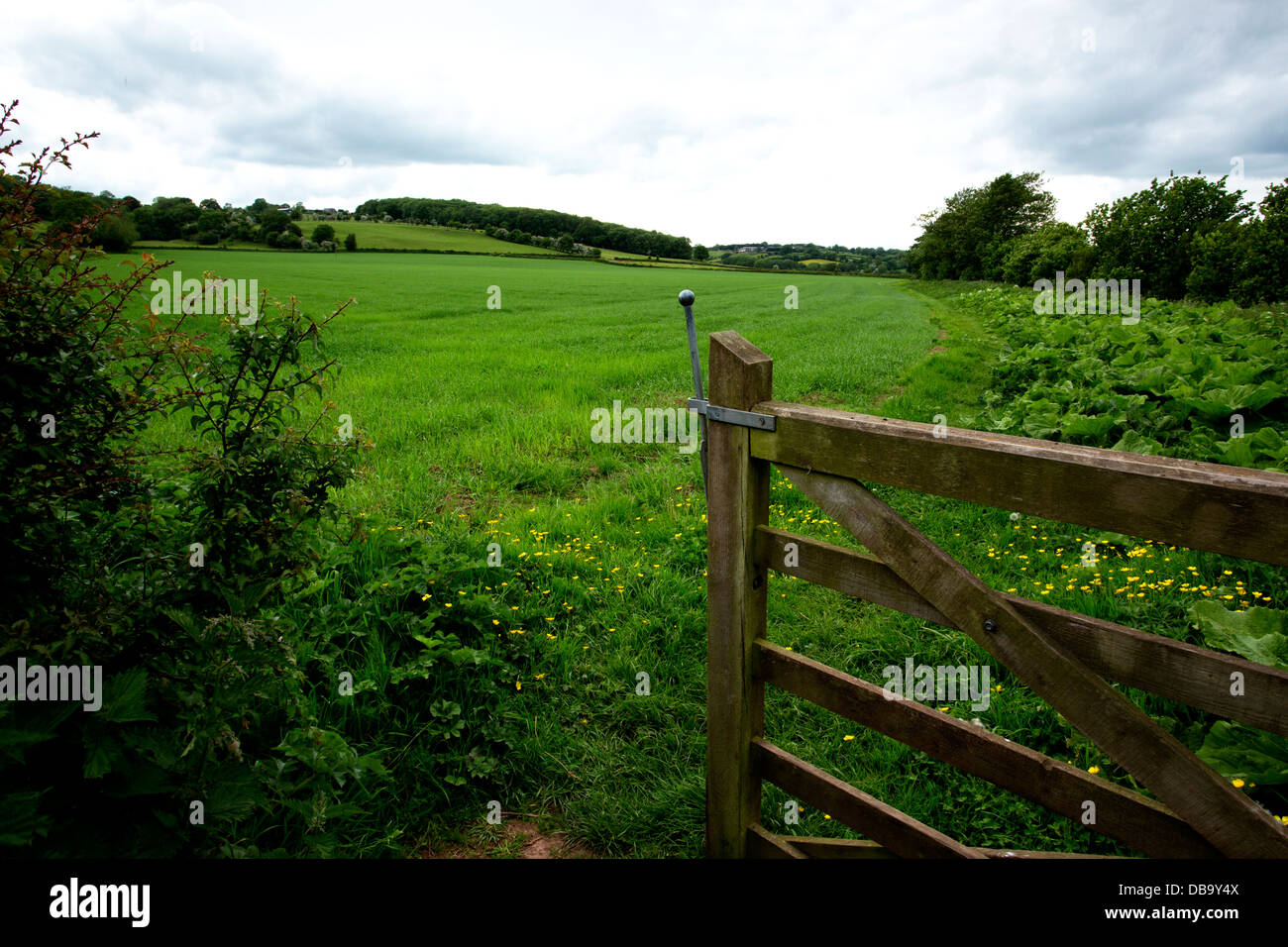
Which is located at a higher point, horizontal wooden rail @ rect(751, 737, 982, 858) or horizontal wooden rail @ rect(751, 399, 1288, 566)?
horizontal wooden rail @ rect(751, 399, 1288, 566)

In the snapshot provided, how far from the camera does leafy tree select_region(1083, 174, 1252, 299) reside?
4122 cm

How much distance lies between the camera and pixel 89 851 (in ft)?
6.57

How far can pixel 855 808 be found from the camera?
2568mm

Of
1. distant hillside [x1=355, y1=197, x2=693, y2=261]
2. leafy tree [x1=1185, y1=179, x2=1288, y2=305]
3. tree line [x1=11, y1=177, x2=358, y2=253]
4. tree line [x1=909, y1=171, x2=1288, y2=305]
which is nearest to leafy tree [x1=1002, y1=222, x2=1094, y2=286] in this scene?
tree line [x1=909, y1=171, x2=1288, y2=305]

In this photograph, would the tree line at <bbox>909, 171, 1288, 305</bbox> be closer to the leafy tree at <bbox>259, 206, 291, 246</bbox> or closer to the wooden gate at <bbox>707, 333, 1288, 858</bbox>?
the wooden gate at <bbox>707, 333, 1288, 858</bbox>

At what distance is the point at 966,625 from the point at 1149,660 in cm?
43

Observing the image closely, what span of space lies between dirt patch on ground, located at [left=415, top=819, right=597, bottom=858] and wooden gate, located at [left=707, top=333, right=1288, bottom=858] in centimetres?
74

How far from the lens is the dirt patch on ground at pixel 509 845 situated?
314 centimetres

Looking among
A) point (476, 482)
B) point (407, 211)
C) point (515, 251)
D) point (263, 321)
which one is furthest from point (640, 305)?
point (407, 211)

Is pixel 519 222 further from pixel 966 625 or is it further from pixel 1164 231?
pixel 966 625

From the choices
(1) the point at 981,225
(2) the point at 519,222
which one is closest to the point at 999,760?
(2) the point at 519,222

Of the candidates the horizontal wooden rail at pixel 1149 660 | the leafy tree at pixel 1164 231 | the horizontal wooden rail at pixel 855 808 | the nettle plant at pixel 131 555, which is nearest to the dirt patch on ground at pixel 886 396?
the horizontal wooden rail at pixel 855 808

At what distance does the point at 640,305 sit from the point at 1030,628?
29209mm
